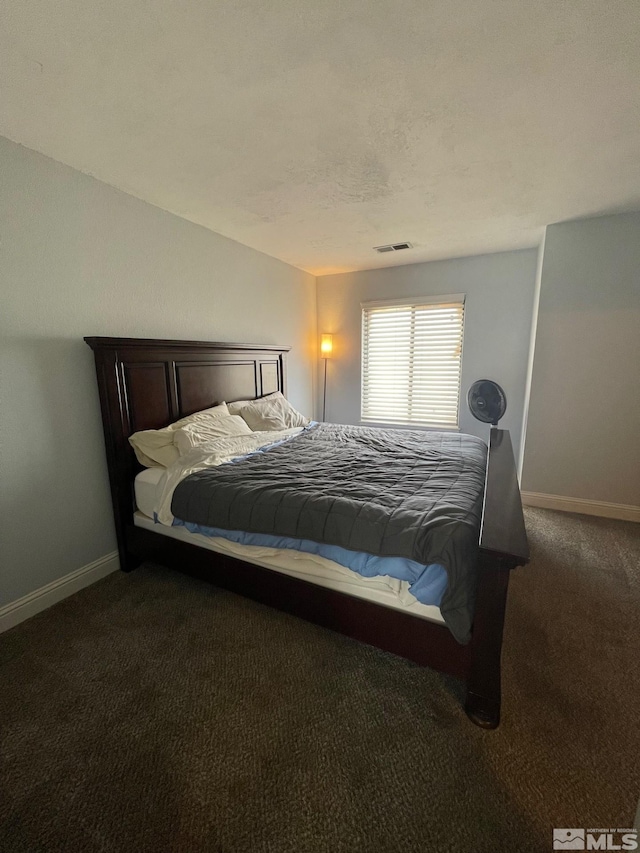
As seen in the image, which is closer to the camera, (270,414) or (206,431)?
(206,431)

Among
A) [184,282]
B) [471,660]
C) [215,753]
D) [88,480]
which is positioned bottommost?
[215,753]

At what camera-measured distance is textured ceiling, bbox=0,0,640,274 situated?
1.12 m

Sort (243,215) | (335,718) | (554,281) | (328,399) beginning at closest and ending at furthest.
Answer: (335,718)
(243,215)
(554,281)
(328,399)

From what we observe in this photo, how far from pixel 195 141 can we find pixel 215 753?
8.67ft

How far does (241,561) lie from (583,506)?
9.83 ft

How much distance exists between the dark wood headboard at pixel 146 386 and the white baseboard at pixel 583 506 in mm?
2925

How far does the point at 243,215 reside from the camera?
259 cm

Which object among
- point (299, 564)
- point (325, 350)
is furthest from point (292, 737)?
point (325, 350)

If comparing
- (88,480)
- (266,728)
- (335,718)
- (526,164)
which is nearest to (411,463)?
(335,718)

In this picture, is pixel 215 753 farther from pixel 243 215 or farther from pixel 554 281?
pixel 554 281

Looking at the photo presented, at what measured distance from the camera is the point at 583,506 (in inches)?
119

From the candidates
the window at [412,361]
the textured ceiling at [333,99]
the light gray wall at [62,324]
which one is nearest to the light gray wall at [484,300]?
the window at [412,361]

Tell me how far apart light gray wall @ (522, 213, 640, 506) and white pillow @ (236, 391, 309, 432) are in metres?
2.22

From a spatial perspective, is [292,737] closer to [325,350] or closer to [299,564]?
[299,564]
